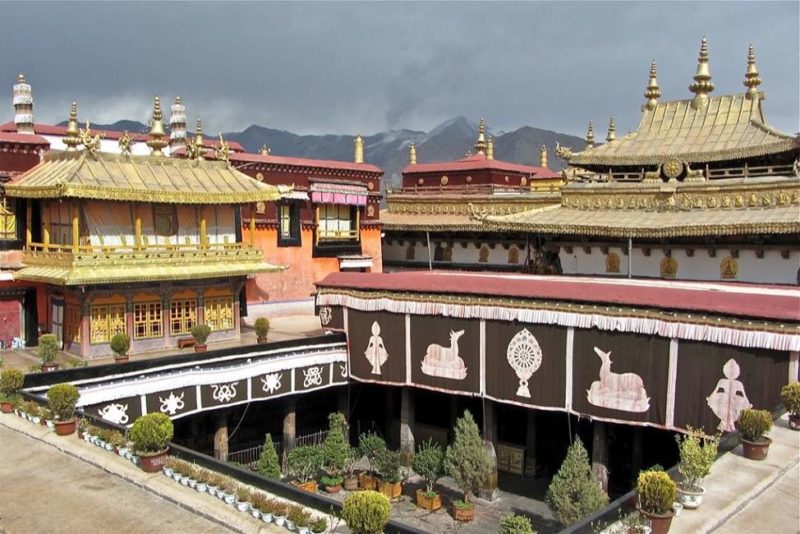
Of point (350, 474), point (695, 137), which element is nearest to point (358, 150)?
point (695, 137)

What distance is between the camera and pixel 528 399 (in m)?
19.7

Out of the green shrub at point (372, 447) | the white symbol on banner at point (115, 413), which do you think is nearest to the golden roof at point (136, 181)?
the white symbol on banner at point (115, 413)

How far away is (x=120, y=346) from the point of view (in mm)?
20719

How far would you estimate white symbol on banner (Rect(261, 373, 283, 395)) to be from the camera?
Result: 22.2m

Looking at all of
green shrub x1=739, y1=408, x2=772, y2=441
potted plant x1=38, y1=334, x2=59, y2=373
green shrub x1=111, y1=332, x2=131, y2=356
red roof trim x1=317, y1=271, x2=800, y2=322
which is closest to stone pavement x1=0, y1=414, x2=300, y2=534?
potted plant x1=38, y1=334, x2=59, y2=373

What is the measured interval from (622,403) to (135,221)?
16372 millimetres

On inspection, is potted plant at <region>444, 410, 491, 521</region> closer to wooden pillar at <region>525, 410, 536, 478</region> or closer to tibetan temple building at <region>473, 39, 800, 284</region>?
wooden pillar at <region>525, 410, 536, 478</region>

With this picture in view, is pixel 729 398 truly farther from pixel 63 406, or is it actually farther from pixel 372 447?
pixel 63 406

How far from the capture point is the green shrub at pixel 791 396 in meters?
14.7

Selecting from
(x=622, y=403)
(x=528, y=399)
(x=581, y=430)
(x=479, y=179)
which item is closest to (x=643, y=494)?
(x=622, y=403)

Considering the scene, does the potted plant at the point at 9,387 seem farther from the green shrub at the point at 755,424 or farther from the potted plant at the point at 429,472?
the green shrub at the point at 755,424

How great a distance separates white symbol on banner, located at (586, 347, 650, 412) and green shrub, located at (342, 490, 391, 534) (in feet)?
32.4

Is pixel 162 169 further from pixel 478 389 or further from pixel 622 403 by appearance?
pixel 622 403

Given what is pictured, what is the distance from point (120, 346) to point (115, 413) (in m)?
2.63
